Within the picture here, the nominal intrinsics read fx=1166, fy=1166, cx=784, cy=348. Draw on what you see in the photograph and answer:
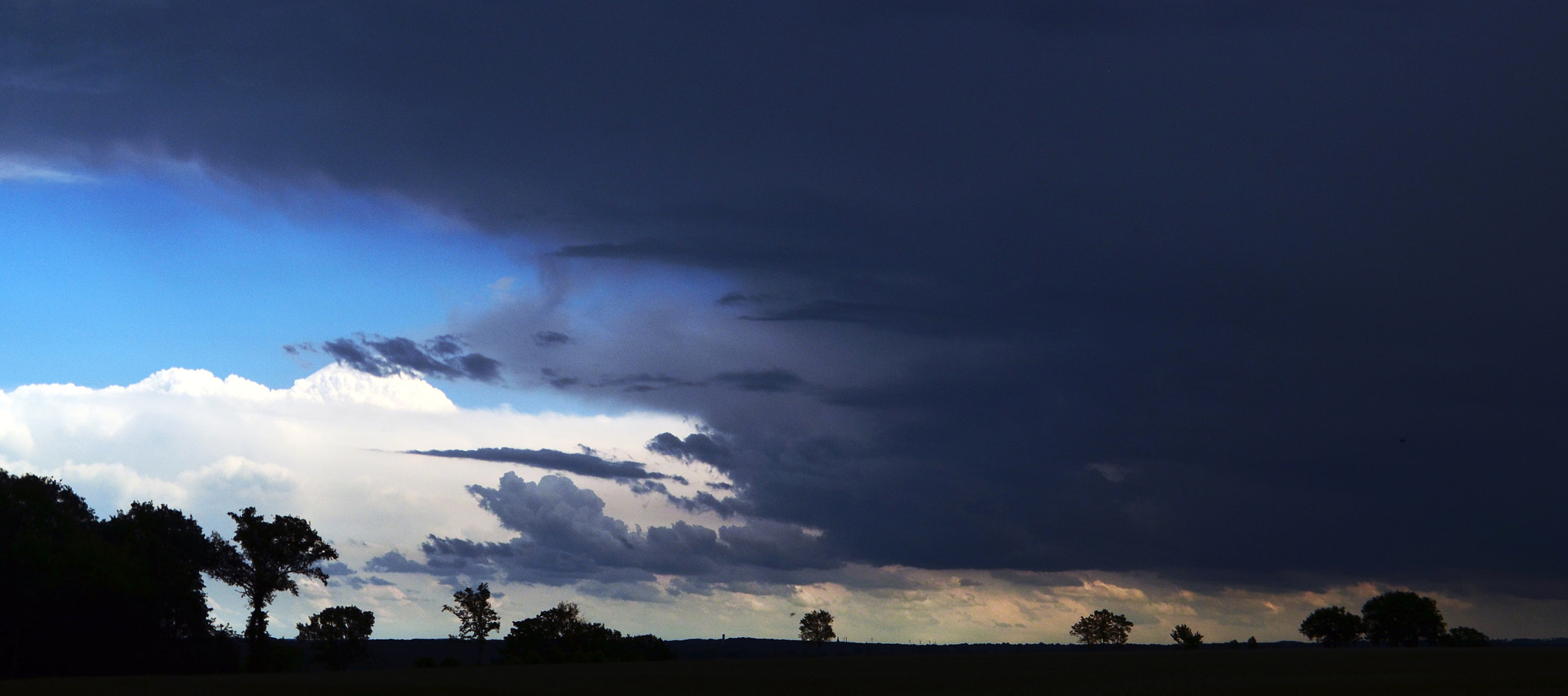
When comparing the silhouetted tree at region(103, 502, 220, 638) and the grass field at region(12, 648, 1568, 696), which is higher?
→ the silhouetted tree at region(103, 502, 220, 638)

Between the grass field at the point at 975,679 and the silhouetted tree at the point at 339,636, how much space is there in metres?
40.4

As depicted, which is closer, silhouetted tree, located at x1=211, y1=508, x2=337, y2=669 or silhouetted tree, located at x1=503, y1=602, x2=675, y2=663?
silhouetted tree, located at x1=211, y1=508, x2=337, y2=669

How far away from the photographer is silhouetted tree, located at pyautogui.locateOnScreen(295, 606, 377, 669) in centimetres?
15725

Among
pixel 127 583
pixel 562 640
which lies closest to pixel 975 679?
pixel 127 583

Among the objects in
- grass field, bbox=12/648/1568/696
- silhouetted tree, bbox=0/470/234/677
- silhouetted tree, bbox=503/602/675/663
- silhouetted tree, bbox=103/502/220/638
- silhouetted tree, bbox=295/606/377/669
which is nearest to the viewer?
grass field, bbox=12/648/1568/696

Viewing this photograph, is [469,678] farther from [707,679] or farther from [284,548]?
[284,548]

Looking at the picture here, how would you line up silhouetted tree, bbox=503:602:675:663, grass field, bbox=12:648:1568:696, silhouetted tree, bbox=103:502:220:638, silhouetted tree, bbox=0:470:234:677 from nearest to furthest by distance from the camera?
grass field, bbox=12:648:1568:696 → silhouetted tree, bbox=0:470:234:677 → silhouetted tree, bbox=103:502:220:638 → silhouetted tree, bbox=503:602:675:663

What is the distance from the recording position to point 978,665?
12125 centimetres

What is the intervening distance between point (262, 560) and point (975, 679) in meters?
84.9

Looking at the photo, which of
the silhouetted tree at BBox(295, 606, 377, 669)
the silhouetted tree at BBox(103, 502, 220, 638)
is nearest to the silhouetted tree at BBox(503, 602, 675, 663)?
the silhouetted tree at BBox(295, 606, 377, 669)

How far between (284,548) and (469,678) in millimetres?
41501

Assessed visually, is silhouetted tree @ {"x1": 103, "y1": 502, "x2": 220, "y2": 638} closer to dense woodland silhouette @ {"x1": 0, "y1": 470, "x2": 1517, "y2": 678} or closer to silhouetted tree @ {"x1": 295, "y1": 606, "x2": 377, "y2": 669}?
dense woodland silhouette @ {"x1": 0, "y1": 470, "x2": 1517, "y2": 678}

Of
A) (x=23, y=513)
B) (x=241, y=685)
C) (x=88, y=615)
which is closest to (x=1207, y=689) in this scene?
(x=241, y=685)

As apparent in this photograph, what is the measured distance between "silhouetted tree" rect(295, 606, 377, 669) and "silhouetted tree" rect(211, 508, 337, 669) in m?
24.6
